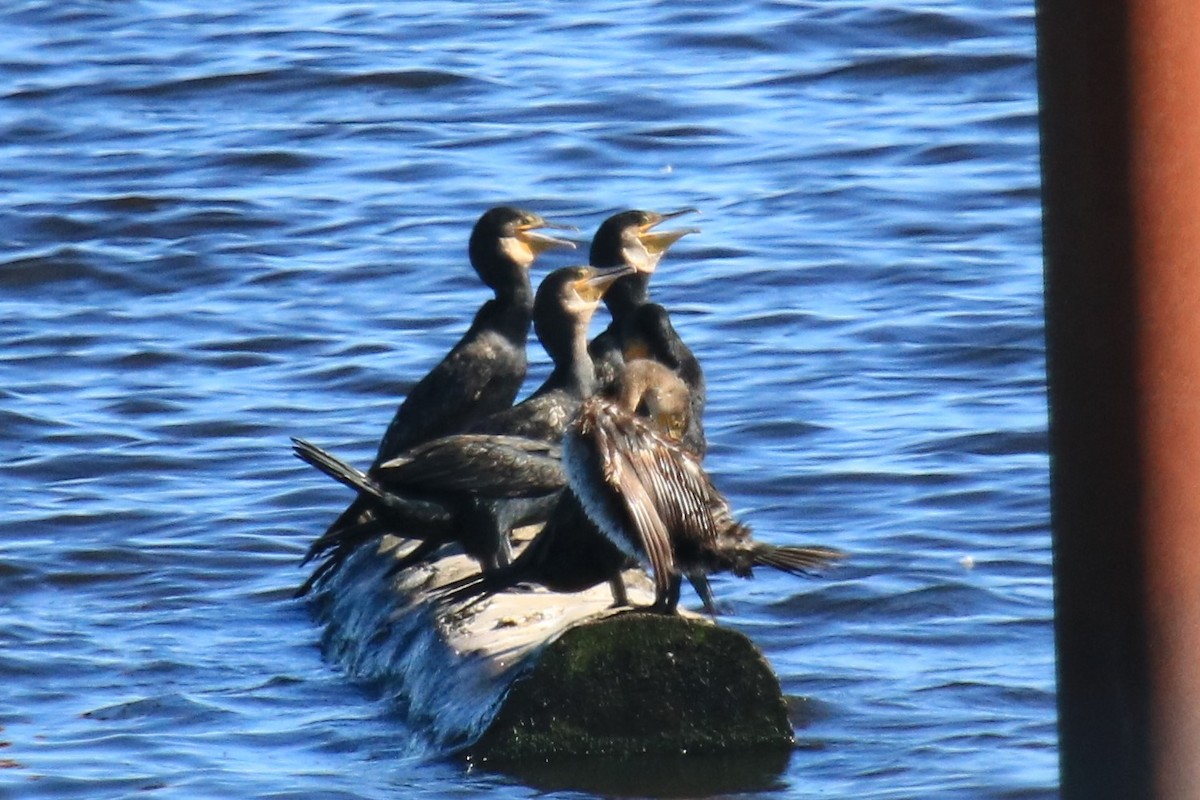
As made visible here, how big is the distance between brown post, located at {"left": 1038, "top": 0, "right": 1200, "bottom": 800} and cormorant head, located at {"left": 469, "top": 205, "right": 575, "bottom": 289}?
4.39m

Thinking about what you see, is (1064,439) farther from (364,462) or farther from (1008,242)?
(1008,242)

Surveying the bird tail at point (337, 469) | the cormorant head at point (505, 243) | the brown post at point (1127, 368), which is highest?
the brown post at point (1127, 368)

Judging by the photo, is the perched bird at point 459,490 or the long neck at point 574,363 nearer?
the perched bird at point 459,490

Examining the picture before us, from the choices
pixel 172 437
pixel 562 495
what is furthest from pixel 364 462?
pixel 562 495

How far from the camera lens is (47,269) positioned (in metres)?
11.5

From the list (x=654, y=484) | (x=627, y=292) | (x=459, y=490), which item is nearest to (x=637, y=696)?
(x=654, y=484)

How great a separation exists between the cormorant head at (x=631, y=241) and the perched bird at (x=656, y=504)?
2.05m

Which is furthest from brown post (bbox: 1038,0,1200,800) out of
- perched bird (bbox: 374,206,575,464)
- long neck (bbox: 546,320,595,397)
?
perched bird (bbox: 374,206,575,464)

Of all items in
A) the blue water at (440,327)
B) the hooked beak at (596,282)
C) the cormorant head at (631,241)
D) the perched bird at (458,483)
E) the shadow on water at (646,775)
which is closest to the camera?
the shadow on water at (646,775)

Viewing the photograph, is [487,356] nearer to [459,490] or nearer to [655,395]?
[655,395]

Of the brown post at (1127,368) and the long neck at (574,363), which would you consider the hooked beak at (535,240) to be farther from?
the brown post at (1127,368)

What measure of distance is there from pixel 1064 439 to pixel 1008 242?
27.5ft

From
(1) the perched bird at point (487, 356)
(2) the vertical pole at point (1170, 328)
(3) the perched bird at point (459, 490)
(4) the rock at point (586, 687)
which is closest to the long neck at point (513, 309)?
(1) the perched bird at point (487, 356)

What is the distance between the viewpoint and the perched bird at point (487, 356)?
6672 millimetres
